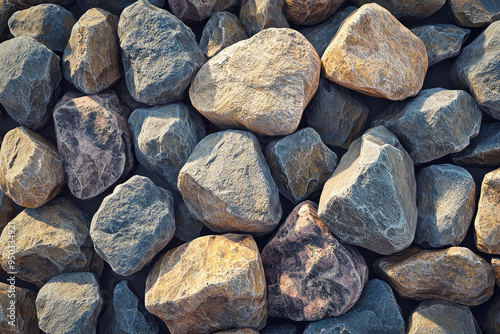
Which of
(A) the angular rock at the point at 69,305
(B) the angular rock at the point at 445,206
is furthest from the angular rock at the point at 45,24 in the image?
(B) the angular rock at the point at 445,206

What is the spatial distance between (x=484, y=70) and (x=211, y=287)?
1.80m

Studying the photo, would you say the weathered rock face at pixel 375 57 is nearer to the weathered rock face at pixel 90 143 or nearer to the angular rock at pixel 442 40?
the angular rock at pixel 442 40

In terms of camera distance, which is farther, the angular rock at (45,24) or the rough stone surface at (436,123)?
the angular rock at (45,24)

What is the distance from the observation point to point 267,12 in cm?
204

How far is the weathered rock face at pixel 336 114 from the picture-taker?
6.59 ft

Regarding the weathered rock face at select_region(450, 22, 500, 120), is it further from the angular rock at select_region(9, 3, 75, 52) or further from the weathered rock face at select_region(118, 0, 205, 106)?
the angular rock at select_region(9, 3, 75, 52)

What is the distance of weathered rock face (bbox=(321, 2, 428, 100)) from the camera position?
1803mm

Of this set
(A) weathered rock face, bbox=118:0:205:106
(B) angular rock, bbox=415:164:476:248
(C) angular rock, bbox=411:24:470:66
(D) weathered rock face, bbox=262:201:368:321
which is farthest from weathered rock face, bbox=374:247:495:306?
(A) weathered rock face, bbox=118:0:205:106

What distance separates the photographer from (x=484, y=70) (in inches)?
73.6

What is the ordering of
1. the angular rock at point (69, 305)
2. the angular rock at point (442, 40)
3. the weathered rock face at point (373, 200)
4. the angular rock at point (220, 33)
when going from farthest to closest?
the angular rock at point (220, 33) → the angular rock at point (442, 40) → the angular rock at point (69, 305) → the weathered rock face at point (373, 200)

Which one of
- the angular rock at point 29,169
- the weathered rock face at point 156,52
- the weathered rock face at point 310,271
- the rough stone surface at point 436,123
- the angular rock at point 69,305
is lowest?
the angular rock at point 69,305

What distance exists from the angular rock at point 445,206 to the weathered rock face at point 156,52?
1456 millimetres

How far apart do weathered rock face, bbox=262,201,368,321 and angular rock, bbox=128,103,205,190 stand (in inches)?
27.8

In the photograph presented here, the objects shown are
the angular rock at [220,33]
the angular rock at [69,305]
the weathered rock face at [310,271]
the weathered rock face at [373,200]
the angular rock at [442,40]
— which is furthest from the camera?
the angular rock at [220,33]
